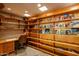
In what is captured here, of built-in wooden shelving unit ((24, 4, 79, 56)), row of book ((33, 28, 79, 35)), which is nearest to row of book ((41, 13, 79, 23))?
built-in wooden shelving unit ((24, 4, 79, 56))

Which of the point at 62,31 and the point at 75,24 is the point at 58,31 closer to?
the point at 62,31

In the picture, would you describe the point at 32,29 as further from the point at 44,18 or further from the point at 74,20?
the point at 74,20

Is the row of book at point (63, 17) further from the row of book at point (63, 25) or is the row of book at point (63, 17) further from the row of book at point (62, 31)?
the row of book at point (62, 31)

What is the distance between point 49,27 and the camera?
1.91 m

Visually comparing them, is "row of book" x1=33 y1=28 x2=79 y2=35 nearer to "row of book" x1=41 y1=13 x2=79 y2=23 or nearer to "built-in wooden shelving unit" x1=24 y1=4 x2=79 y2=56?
"built-in wooden shelving unit" x1=24 y1=4 x2=79 y2=56

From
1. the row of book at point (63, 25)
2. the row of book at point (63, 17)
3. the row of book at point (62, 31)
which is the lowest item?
the row of book at point (62, 31)

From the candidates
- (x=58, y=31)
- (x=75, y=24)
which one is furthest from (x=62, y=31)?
(x=75, y=24)

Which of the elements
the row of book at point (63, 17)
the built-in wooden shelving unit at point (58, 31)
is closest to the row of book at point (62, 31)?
the built-in wooden shelving unit at point (58, 31)

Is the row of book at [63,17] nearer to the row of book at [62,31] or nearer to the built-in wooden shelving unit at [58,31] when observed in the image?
the built-in wooden shelving unit at [58,31]

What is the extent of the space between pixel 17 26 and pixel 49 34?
0.80m

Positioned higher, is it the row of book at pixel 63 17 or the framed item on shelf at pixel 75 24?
the row of book at pixel 63 17

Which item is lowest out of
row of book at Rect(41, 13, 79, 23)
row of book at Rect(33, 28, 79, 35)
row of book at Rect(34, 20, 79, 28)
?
row of book at Rect(33, 28, 79, 35)

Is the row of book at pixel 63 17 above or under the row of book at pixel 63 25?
above

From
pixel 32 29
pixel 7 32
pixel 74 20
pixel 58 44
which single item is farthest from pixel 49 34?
pixel 7 32
